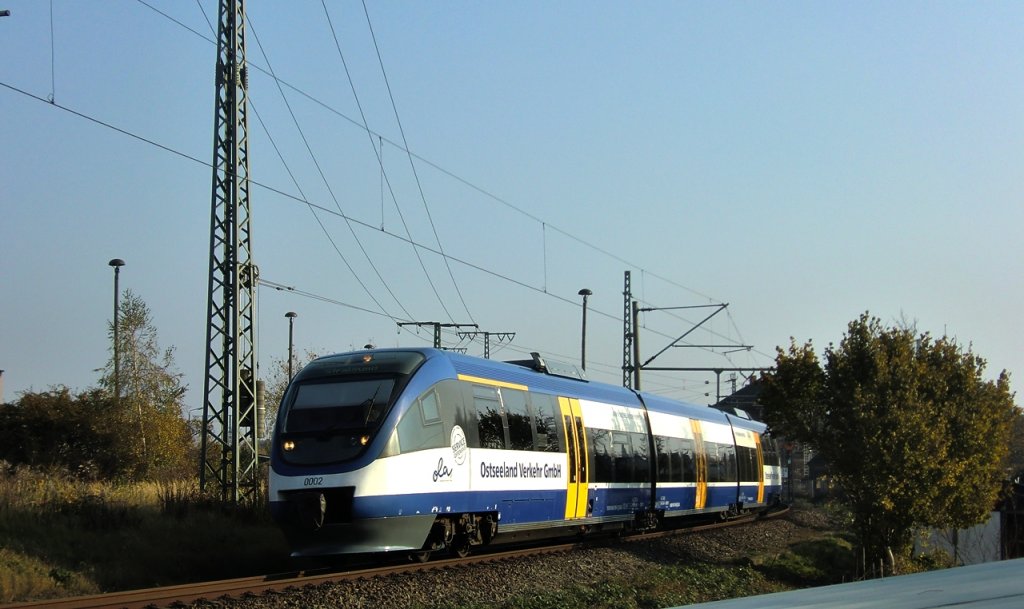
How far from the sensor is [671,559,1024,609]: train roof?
3.57m

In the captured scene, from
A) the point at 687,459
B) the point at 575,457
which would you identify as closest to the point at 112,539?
the point at 575,457

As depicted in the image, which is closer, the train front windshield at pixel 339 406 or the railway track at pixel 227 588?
the railway track at pixel 227 588

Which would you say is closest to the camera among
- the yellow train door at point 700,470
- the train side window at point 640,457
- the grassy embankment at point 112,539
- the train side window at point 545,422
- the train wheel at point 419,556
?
the grassy embankment at point 112,539

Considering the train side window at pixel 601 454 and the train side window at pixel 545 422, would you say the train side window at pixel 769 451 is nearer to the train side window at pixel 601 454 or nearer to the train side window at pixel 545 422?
the train side window at pixel 601 454

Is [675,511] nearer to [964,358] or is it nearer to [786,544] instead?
[786,544]

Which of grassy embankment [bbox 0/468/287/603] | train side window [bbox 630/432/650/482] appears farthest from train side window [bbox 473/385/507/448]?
train side window [bbox 630/432/650/482]

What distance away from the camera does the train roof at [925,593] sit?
3568mm

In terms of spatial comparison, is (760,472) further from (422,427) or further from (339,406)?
(339,406)

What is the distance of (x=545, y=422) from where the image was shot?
65.0 feet

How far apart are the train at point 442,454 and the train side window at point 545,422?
0.08ft

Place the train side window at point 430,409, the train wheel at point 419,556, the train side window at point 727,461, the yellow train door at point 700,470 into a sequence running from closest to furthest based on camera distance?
the train side window at point 430,409, the train wheel at point 419,556, the yellow train door at point 700,470, the train side window at point 727,461

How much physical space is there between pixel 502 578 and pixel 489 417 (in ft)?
9.51

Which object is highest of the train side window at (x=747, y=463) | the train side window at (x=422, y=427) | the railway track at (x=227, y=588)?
the train side window at (x=422, y=427)

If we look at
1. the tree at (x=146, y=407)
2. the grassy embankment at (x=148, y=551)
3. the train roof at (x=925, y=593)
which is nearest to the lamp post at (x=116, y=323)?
the tree at (x=146, y=407)
